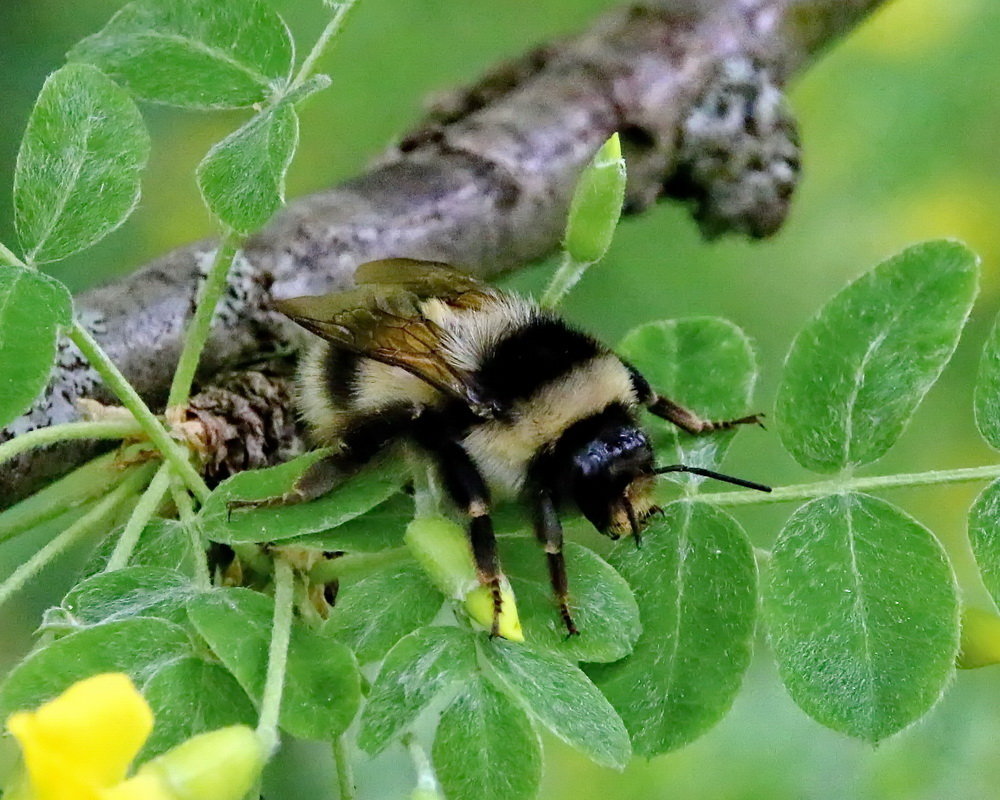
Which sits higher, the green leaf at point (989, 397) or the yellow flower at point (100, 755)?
the yellow flower at point (100, 755)

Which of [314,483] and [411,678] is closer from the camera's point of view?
[411,678]

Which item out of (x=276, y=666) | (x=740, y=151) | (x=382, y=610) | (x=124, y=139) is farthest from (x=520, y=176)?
(x=276, y=666)

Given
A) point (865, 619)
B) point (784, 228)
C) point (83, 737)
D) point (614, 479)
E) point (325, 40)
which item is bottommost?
point (784, 228)

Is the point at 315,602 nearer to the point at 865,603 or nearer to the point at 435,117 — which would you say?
the point at 865,603

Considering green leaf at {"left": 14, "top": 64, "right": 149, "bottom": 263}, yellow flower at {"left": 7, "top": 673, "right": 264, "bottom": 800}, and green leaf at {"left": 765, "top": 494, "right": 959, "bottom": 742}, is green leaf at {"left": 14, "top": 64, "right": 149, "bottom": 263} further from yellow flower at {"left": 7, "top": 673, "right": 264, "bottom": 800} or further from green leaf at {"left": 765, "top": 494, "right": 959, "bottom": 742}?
green leaf at {"left": 765, "top": 494, "right": 959, "bottom": 742}

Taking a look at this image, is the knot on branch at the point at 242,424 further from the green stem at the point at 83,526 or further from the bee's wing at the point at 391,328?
the bee's wing at the point at 391,328

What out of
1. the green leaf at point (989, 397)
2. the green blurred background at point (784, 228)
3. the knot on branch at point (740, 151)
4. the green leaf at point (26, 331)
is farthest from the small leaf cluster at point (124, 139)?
the green blurred background at point (784, 228)

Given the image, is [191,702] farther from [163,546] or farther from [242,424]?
[242,424]
